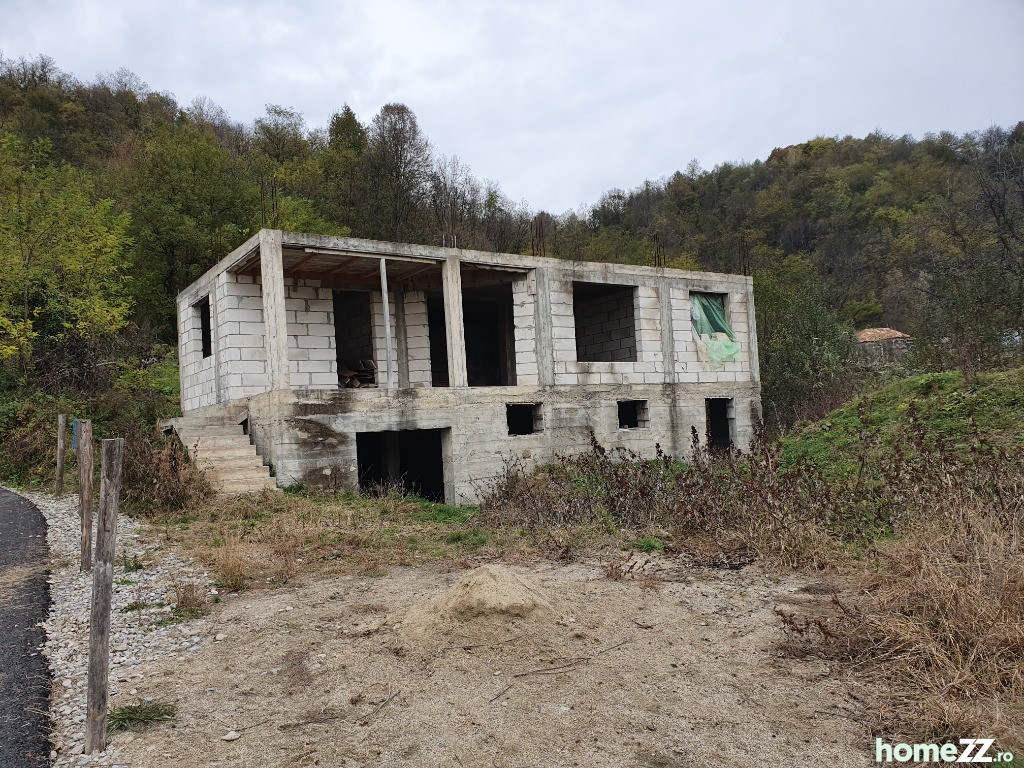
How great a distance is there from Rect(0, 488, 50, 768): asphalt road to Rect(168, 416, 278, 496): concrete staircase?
257cm

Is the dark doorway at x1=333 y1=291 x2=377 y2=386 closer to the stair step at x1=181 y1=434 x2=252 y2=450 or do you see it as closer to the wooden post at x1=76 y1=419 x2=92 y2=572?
the stair step at x1=181 y1=434 x2=252 y2=450

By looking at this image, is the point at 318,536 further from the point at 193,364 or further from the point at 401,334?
the point at 193,364

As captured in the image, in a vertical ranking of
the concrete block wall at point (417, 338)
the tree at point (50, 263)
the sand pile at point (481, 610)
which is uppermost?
the tree at point (50, 263)

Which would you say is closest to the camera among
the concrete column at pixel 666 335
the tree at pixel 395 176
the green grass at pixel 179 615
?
the green grass at pixel 179 615

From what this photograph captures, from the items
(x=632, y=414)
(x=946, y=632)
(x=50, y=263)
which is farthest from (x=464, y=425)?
(x=50, y=263)

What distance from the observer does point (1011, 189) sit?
1983 centimetres

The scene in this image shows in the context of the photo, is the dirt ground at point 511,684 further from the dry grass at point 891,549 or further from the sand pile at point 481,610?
the dry grass at point 891,549

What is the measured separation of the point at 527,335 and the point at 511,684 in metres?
10.8

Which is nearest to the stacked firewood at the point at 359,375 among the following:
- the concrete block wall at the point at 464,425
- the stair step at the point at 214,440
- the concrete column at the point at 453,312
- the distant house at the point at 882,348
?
the concrete column at the point at 453,312

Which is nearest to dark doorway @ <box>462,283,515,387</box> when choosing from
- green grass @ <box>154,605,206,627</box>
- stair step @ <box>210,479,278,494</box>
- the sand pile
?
stair step @ <box>210,479,278,494</box>

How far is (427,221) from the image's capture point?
29172mm

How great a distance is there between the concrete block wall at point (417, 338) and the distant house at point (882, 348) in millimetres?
12083

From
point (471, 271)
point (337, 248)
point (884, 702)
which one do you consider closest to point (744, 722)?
point (884, 702)

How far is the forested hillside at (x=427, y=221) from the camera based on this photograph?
16500 millimetres
